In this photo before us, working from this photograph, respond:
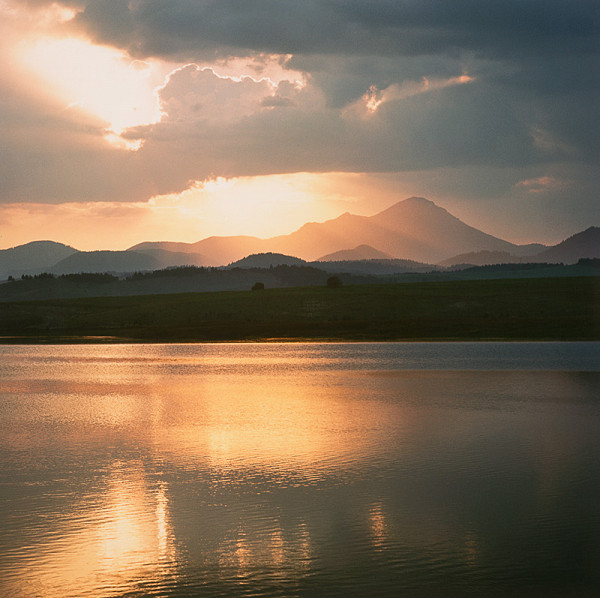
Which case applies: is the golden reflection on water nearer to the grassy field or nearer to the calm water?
the calm water

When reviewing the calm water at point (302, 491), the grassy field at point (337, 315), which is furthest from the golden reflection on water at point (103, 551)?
the grassy field at point (337, 315)

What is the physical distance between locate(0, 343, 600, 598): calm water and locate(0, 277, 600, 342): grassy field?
45323 millimetres

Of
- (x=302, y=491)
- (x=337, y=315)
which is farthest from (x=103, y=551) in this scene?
(x=337, y=315)

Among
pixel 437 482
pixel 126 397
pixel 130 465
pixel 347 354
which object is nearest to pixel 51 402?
pixel 126 397

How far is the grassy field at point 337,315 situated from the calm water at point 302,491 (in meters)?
45.3

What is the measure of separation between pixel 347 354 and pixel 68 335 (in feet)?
135

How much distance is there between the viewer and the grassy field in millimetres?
79625

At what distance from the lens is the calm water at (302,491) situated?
36.5 ft

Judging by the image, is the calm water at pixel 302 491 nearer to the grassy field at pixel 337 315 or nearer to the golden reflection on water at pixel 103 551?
the golden reflection on water at pixel 103 551

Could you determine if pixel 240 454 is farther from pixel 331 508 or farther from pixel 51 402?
pixel 51 402

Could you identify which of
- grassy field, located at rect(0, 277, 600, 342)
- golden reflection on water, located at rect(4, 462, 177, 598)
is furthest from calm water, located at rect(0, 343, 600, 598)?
grassy field, located at rect(0, 277, 600, 342)

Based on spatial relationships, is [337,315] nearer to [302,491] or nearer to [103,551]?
[302,491]

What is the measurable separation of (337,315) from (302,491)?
254ft

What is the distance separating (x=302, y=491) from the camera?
15.8m
